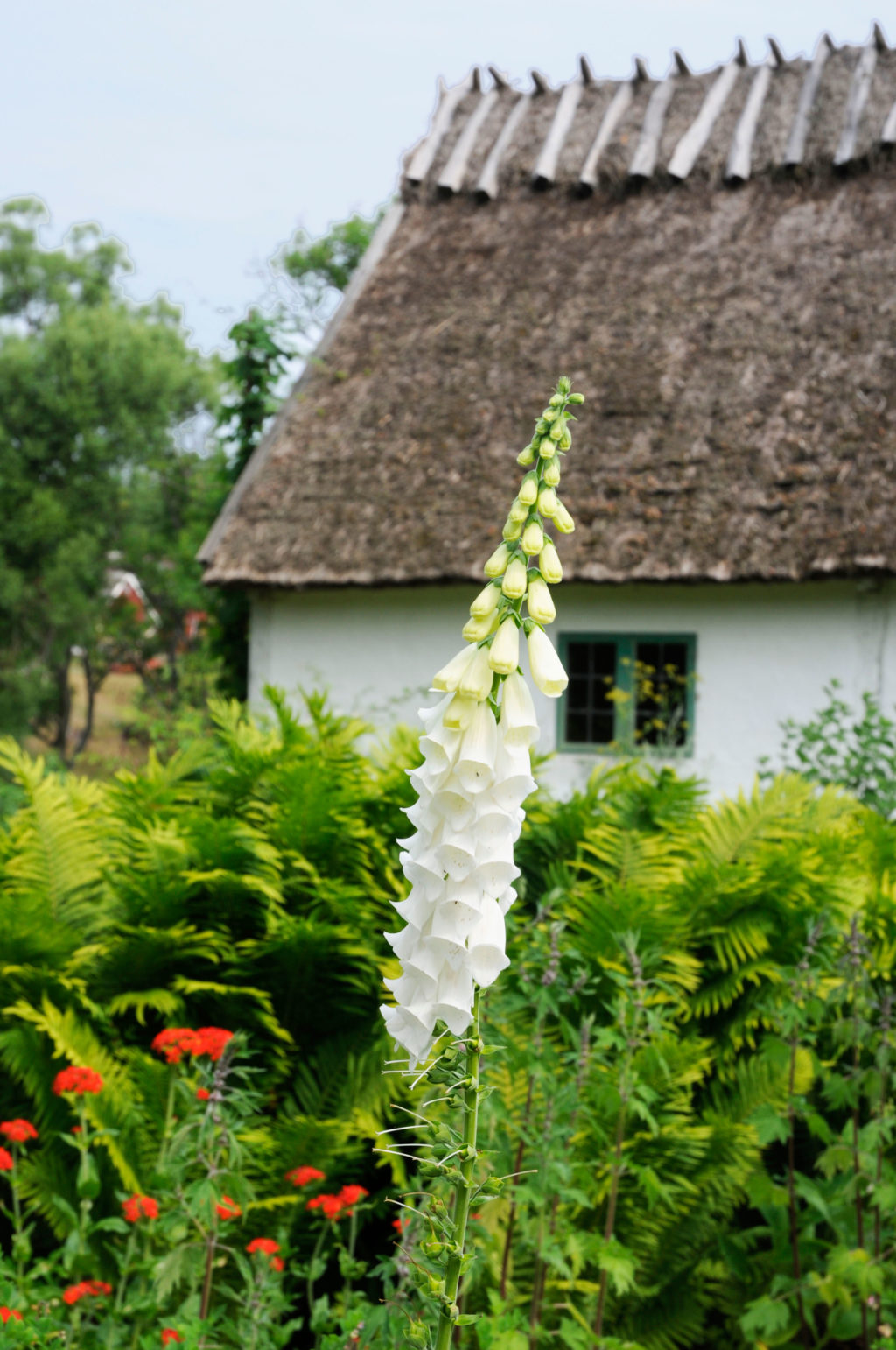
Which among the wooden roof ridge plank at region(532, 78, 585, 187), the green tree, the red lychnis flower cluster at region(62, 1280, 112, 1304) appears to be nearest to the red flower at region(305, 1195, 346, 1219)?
the red lychnis flower cluster at region(62, 1280, 112, 1304)

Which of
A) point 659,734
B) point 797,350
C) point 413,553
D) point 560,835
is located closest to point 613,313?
point 797,350

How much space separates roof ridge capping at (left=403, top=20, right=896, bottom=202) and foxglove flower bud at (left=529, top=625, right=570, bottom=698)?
369 inches

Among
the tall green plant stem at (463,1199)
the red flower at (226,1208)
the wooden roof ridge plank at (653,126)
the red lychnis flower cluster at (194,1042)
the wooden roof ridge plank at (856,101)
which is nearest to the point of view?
the tall green plant stem at (463,1199)

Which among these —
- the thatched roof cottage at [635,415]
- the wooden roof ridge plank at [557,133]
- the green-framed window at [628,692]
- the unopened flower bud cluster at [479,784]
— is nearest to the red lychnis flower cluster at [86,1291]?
the unopened flower bud cluster at [479,784]

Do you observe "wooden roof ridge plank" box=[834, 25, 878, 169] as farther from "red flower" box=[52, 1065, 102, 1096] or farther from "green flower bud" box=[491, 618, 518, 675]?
"green flower bud" box=[491, 618, 518, 675]

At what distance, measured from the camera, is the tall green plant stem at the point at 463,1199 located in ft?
4.45

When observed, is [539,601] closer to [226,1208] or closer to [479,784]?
[479,784]

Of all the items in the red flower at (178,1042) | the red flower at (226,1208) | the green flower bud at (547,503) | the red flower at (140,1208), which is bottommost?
the red flower at (140,1208)

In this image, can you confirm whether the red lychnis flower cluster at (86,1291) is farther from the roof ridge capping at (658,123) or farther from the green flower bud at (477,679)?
the roof ridge capping at (658,123)

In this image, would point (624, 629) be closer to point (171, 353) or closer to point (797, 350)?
point (797, 350)

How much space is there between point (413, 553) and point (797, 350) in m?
3.22

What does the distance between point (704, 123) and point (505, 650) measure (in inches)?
401

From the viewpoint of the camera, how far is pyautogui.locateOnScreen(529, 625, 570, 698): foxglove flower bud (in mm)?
1463

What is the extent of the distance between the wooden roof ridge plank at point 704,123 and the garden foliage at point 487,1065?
7.79m
